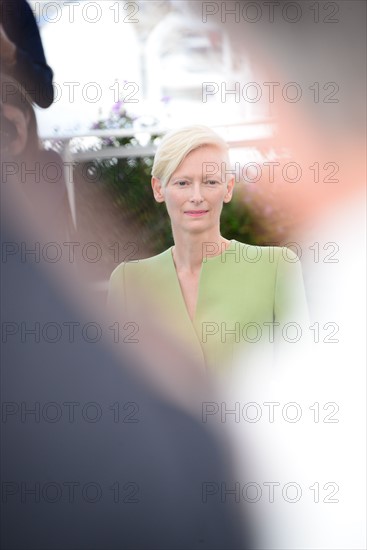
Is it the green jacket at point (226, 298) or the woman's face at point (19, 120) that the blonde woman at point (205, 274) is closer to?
the green jacket at point (226, 298)

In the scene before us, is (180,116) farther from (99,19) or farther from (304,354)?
(304,354)

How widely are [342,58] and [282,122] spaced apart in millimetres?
254

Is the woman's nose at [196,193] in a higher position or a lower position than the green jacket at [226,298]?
higher

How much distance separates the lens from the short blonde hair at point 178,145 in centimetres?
207

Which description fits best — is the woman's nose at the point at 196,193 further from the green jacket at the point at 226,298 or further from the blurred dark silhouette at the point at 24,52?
the blurred dark silhouette at the point at 24,52

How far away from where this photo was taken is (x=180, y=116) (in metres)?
2.11

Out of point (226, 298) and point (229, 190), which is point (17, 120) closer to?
point (229, 190)

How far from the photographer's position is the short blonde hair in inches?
81.7

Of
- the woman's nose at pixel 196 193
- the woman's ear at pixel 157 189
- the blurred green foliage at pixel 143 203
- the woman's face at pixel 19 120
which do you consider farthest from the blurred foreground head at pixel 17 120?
the woman's nose at pixel 196 193

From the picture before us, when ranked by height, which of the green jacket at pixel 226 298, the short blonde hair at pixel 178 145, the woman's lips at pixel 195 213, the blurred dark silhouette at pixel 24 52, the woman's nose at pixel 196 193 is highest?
the blurred dark silhouette at pixel 24 52

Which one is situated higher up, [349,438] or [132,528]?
[349,438]

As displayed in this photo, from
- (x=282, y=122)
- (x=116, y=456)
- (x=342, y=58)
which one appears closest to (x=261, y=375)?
(x=116, y=456)

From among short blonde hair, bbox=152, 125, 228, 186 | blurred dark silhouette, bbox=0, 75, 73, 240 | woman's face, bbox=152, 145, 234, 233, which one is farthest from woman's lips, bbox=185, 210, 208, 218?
blurred dark silhouette, bbox=0, 75, 73, 240

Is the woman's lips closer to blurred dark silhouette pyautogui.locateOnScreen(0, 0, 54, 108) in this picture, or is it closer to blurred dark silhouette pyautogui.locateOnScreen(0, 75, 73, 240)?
blurred dark silhouette pyautogui.locateOnScreen(0, 75, 73, 240)
